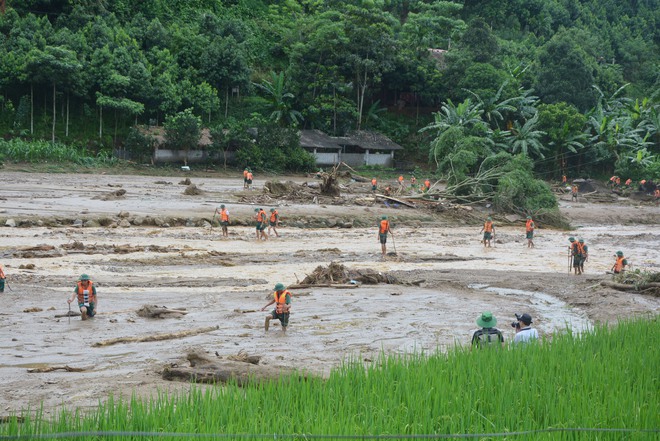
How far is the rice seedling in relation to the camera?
6383mm

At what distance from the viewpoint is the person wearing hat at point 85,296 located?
520 inches

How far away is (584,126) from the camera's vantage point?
5572 centimetres

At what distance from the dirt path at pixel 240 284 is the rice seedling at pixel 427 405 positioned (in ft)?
6.77

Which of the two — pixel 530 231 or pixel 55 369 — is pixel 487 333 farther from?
pixel 530 231

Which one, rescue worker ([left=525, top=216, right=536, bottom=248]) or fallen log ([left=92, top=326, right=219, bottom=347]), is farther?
rescue worker ([left=525, top=216, right=536, bottom=248])

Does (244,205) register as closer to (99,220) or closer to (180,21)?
(99,220)

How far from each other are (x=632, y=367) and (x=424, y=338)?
5051mm

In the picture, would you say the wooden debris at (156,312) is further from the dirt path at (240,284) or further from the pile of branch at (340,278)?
the pile of branch at (340,278)

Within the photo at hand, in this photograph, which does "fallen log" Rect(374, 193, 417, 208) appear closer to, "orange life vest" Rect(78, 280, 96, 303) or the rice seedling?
"orange life vest" Rect(78, 280, 96, 303)

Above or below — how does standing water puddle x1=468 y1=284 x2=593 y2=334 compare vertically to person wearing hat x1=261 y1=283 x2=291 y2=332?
below

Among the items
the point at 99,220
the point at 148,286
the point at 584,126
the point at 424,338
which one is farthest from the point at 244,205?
the point at 584,126

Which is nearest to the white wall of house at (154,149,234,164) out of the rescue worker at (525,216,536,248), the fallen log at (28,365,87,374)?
the rescue worker at (525,216,536,248)

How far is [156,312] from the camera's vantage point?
13.9 m

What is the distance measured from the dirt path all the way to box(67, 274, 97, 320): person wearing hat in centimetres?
31
